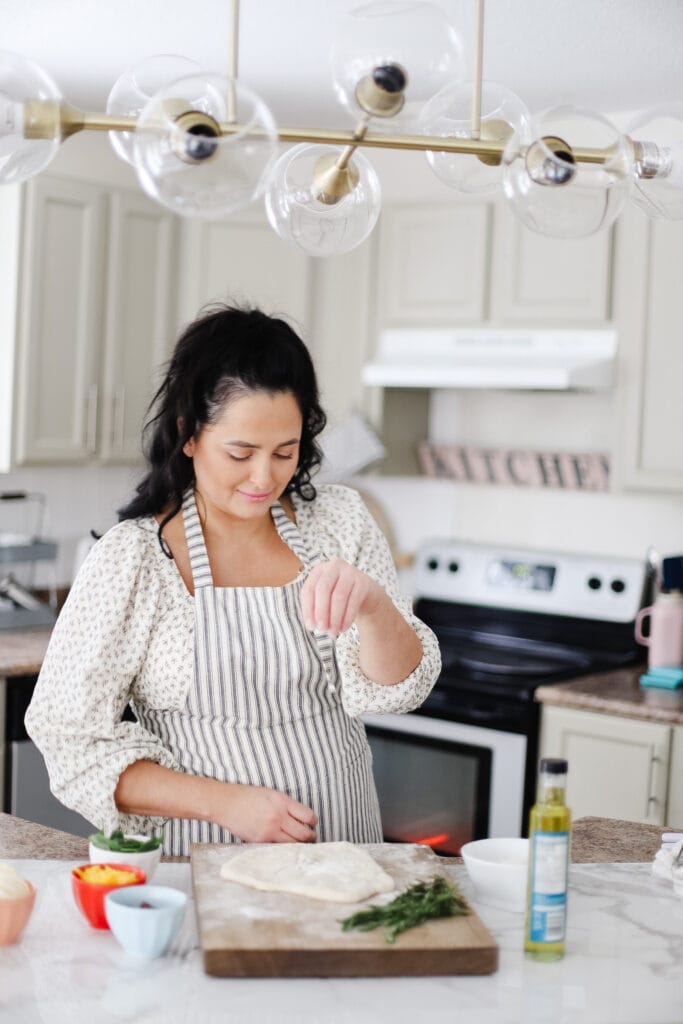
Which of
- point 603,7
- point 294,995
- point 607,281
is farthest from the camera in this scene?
point 607,281

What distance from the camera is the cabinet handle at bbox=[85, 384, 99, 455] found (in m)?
4.01

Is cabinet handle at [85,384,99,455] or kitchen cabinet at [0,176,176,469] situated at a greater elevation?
kitchen cabinet at [0,176,176,469]

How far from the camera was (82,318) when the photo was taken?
13.1ft

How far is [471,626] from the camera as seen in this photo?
414 cm

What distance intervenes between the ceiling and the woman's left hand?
1.63 meters

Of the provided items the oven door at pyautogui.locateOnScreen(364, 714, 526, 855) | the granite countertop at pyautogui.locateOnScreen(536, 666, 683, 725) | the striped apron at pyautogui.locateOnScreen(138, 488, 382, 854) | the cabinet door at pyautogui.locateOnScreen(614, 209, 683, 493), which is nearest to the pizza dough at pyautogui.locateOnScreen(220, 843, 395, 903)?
the striped apron at pyautogui.locateOnScreen(138, 488, 382, 854)

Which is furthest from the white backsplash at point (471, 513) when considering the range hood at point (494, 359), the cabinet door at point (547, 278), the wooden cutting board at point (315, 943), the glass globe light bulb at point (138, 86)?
the wooden cutting board at point (315, 943)

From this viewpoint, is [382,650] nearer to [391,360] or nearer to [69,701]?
[69,701]

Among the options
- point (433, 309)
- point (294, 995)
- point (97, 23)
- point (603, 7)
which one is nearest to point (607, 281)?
point (433, 309)

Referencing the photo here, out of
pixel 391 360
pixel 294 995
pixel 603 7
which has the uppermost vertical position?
pixel 603 7

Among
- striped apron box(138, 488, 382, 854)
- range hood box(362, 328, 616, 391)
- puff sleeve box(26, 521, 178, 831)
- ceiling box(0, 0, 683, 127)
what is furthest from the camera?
range hood box(362, 328, 616, 391)

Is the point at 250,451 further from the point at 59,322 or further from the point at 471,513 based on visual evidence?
the point at 471,513

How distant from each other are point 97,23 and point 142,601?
68.4 inches

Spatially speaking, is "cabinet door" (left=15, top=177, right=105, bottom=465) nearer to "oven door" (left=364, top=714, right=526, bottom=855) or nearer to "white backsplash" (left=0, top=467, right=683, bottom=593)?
"white backsplash" (left=0, top=467, right=683, bottom=593)
